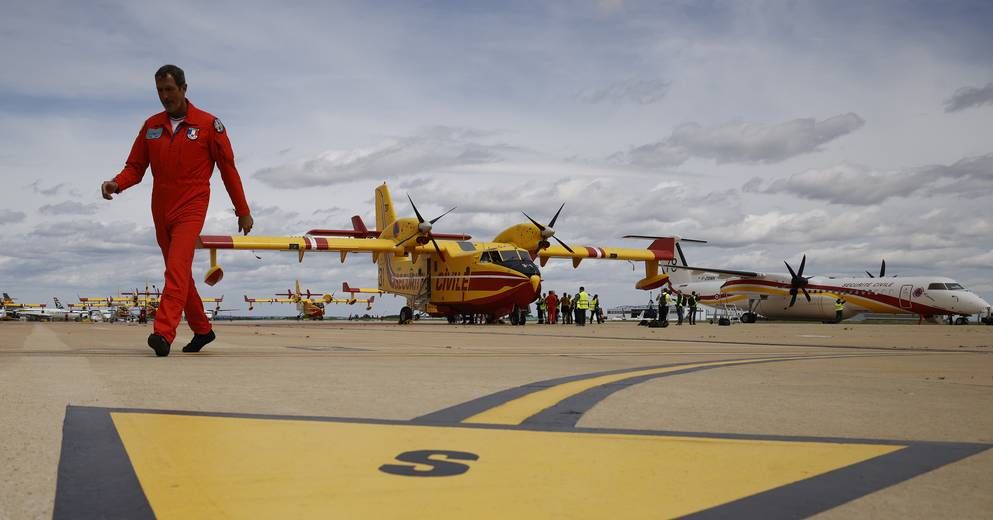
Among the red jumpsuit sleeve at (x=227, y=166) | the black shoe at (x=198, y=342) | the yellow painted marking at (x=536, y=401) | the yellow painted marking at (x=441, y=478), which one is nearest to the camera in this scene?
the yellow painted marking at (x=441, y=478)

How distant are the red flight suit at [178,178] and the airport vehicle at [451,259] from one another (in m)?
21.6

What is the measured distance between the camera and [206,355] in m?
7.67

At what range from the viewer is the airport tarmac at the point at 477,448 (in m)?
2.02

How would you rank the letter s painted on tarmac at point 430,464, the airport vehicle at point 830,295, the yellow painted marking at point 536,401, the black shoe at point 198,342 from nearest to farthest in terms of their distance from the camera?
1. the letter s painted on tarmac at point 430,464
2. the yellow painted marking at point 536,401
3. the black shoe at point 198,342
4. the airport vehicle at point 830,295

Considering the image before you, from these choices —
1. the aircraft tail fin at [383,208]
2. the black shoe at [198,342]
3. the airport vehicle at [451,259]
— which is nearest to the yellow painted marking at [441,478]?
the black shoe at [198,342]

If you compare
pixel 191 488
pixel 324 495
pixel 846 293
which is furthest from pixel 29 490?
pixel 846 293

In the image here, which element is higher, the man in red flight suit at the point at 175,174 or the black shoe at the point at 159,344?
the man in red flight suit at the point at 175,174

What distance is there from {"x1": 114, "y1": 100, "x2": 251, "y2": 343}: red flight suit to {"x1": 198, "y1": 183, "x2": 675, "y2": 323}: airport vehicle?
2159 centimetres

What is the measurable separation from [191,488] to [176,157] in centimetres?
567

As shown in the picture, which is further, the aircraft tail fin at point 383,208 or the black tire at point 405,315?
the aircraft tail fin at point 383,208

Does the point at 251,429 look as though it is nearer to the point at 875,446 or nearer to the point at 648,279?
the point at 875,446

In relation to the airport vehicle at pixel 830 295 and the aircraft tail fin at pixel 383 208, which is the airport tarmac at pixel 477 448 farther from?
the airport vehicle at pixel 830 295

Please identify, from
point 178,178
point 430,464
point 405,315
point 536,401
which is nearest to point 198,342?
point 178,178

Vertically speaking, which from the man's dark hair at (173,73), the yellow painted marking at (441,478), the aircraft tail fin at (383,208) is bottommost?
the yellow painted marking at (441,478)
